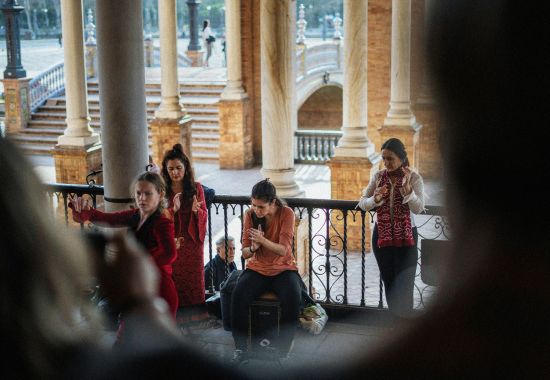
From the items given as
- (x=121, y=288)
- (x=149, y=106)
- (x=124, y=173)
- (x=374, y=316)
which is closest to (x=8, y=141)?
(x=121, y=288)

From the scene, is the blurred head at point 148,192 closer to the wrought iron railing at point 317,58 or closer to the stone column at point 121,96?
the stone column at point 121,96

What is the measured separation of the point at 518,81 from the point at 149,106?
22.8m

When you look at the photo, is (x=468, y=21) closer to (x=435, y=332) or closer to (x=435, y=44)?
(x=435, y=44)

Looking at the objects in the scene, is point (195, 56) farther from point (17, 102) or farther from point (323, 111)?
point (17, 102)

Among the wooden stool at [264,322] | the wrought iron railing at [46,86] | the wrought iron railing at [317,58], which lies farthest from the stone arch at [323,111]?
the wooden stool at [264,322]

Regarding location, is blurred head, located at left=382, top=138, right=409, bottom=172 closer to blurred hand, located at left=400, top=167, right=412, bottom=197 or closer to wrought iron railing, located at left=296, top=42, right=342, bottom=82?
blurred hand, located at left=400, top=167, right=412, bottom=197

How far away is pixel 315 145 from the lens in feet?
68.1

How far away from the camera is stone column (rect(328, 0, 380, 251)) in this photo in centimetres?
1215

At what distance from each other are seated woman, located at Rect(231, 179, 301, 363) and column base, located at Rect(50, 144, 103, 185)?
868 centimetres

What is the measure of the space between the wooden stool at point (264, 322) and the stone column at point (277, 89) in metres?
3.86

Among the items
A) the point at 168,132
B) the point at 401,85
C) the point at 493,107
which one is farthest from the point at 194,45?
the point at 493,107

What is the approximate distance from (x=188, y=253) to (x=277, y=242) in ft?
2.64

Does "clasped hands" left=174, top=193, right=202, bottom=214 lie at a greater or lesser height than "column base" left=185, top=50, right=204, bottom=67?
lesser

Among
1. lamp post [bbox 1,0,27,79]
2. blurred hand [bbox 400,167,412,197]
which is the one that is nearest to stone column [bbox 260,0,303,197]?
blurred hand [bbox 400,167,412,197]
